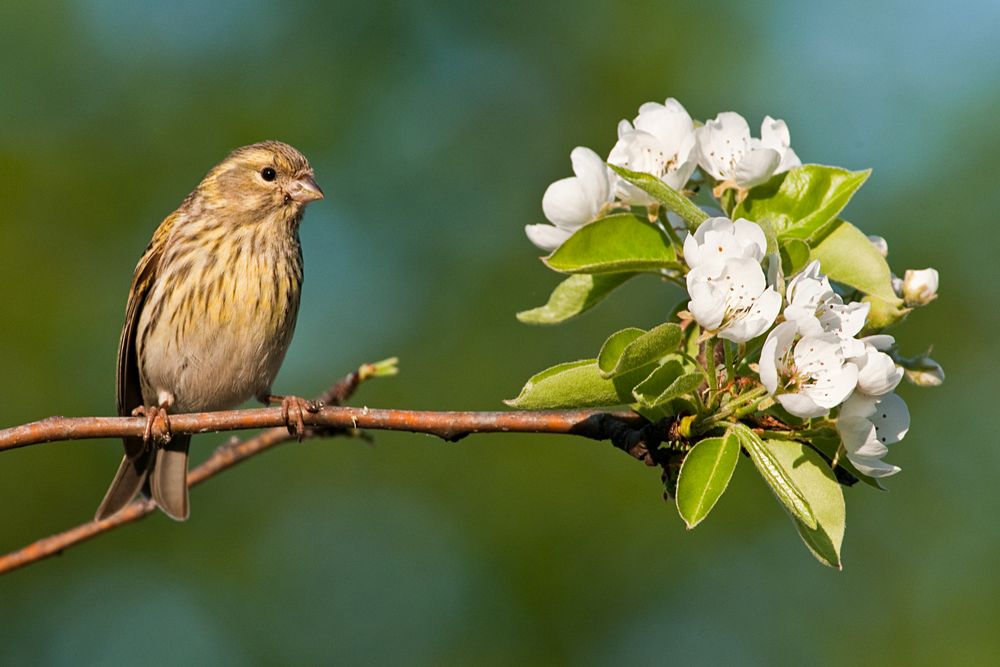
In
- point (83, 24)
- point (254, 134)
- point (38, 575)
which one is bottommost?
point (38, 575)

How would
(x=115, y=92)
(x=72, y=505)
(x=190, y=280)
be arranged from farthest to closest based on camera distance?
(x=115, y=92) < (x=72, y=505) < (x=190, y=280)

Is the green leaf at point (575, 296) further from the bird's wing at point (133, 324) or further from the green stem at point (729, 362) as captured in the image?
the bird's wing at point (133, 324)

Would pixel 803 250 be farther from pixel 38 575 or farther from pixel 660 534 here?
pixel 38 575

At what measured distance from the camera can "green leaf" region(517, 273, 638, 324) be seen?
3.09m

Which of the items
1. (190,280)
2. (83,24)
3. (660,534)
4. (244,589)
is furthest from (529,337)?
(83,24)

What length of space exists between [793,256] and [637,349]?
51 centimetres

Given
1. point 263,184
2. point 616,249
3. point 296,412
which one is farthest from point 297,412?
point 263,184

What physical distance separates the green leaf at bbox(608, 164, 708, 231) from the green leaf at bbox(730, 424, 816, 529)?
50cm

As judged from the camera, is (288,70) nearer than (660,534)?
No

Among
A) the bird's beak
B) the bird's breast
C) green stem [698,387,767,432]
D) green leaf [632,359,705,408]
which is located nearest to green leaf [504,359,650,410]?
green leaf [632,359,705,408]

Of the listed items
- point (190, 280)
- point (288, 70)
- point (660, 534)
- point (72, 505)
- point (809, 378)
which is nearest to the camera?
point (809, 378)

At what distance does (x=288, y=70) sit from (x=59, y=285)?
2819mm

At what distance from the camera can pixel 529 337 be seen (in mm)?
8281

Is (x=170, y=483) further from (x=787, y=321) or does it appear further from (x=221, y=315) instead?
(x=787, y=321)
